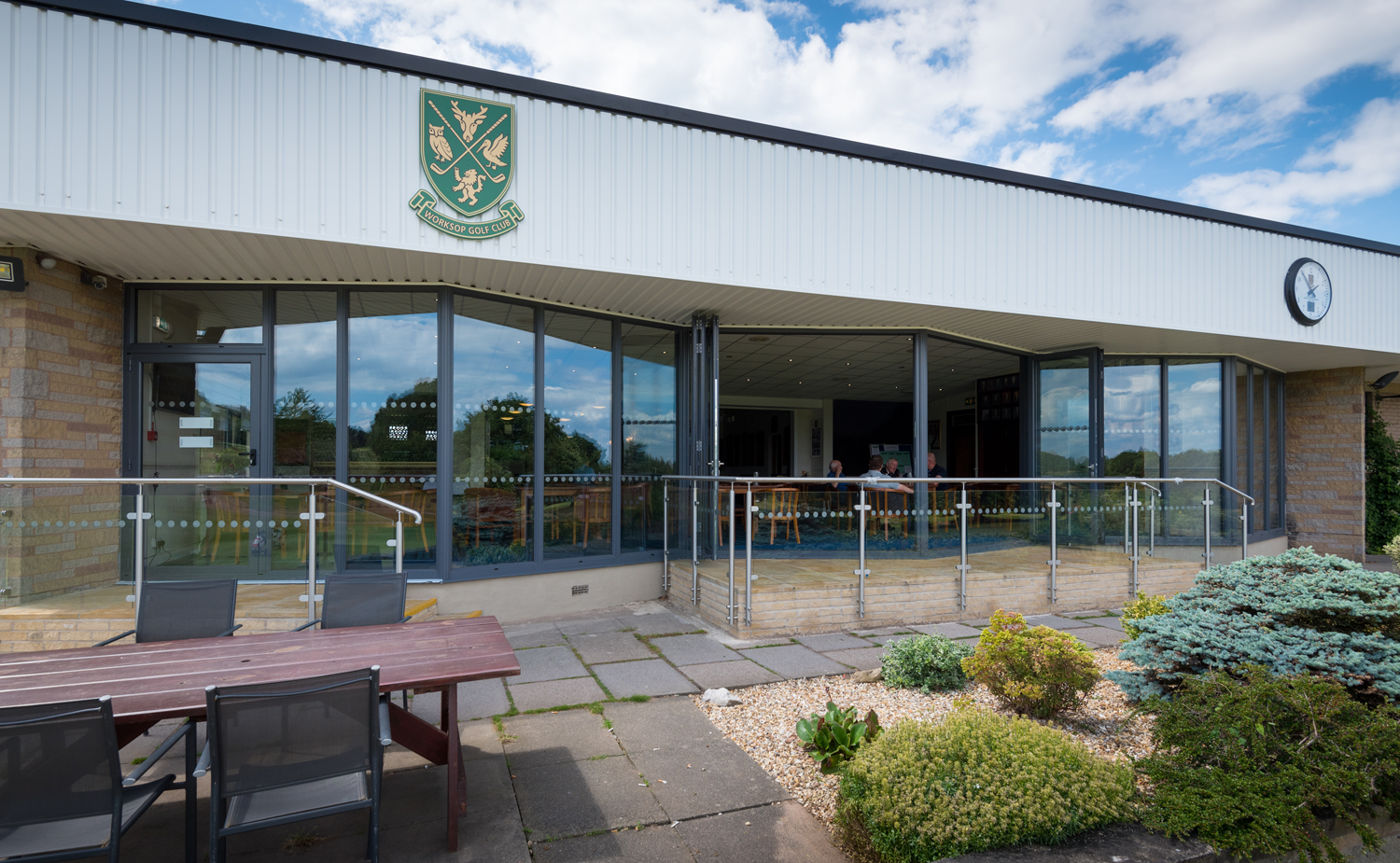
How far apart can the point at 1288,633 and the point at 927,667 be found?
175 cm

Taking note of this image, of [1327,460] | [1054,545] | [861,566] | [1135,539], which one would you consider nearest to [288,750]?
[861,566]

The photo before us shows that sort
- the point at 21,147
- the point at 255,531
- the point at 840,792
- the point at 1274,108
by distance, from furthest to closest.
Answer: the point at 1274,108
the point at 255,531
the point at 21,147
the point at 840,792

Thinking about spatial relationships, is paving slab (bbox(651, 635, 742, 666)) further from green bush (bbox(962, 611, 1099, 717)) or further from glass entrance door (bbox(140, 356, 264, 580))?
glass entrance door (bbox(140, 356, 264, 580))

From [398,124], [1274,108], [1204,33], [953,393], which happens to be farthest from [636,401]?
[1274,108]

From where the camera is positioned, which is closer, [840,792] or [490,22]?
[840,792]

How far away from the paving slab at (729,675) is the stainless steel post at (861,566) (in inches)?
57.2

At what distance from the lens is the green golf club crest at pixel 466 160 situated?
17.0ft

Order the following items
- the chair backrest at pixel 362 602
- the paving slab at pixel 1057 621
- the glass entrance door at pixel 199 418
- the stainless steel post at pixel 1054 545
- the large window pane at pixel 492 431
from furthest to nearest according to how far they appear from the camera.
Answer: the stainless steel post at pixel 1054 545 < the large window pane at pixel 492 431 < the glass entrance door at pixel 199 418 < the paving slab at pixel 1057 621 < the chair backrest at pixel 362 602

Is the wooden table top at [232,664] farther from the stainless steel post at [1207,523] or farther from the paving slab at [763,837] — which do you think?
the stainless steel post at [1207,523]

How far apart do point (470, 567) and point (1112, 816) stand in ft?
17.0

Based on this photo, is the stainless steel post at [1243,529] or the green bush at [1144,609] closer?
the green bush at [1144,609]

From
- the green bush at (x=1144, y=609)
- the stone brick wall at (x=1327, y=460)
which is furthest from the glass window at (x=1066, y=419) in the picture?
the green bush at (x=1144, y=609)

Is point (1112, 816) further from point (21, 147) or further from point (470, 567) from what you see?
point (21, 147)

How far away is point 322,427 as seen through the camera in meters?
6.10
